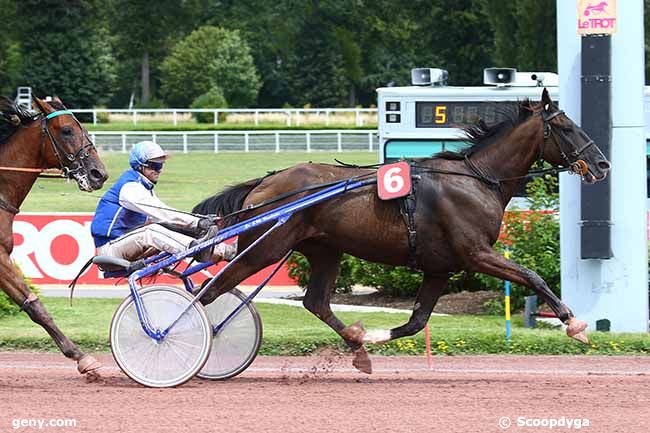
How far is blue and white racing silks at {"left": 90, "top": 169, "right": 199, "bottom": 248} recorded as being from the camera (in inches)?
323

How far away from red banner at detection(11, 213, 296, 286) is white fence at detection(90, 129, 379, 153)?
21546 millimetres

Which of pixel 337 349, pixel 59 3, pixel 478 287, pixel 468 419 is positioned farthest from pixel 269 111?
pixel 468 419

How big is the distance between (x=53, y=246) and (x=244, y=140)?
76.0ft

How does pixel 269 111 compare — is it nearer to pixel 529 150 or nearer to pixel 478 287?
pixel 478 287

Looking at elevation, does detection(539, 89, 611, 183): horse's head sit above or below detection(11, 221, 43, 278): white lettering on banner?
above

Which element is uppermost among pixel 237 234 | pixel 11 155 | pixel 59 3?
pixel 59 3

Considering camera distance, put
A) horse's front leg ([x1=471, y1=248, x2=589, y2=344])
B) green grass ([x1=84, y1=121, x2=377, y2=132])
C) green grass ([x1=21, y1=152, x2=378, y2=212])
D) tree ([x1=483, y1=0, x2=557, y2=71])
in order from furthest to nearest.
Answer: green grass ([x1=84, y1=121, x2=377, y2=132]) → tree ([x1=483, y1=0, x2=557, y2=71]) → green grass ([x1=21, y1=152, x2=378, y2=212]) → horse's front leg ([x1=471, y1=248, x2=589, y2=344])

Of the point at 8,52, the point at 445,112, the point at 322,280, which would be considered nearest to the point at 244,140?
the point at 8,52

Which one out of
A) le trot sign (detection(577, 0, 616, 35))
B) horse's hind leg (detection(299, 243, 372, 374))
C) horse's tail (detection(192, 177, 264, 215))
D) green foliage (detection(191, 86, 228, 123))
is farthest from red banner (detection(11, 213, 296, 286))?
green foliage (detection(191, 86, 228, 123))

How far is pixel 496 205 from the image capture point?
858 cm

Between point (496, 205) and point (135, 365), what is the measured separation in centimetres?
275

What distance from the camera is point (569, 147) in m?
8.70

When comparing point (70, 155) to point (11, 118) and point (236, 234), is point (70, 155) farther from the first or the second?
point (236, 234)

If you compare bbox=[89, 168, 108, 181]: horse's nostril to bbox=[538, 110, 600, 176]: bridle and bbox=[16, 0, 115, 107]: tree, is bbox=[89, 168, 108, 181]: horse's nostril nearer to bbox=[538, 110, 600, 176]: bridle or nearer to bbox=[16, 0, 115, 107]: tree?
bbox=[538, 110, 600, 176]: bridle
